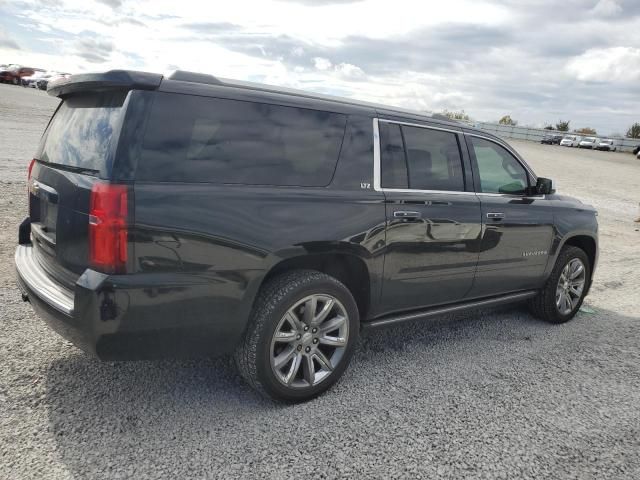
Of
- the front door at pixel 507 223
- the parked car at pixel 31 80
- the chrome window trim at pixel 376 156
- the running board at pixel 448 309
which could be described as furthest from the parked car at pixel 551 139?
the chrome window trim at pixel 376 156

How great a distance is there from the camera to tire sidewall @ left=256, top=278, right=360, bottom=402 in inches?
121

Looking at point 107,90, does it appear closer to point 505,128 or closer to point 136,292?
point 136,292

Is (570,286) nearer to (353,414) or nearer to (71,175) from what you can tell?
(353,414)

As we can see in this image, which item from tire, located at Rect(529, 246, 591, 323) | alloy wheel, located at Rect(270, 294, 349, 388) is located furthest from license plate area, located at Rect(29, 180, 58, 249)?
tire, located at Rect(529, 246, 591, 323)

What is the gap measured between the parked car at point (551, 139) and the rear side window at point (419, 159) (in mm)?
56161

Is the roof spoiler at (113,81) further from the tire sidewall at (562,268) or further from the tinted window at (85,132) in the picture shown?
the tire sidewall at (562,268)

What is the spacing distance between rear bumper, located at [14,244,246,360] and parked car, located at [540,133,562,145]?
58.1 meters

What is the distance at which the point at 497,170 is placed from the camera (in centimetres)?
462

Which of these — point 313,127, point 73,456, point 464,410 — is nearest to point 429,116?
point 313,127

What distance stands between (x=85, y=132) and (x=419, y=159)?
2221mm

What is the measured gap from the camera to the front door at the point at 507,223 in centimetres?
433

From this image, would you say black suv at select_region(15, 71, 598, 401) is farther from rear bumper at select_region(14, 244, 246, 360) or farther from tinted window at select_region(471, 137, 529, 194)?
tinted window at select_region(471, 137, 529, 194)

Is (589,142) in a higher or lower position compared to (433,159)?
higher

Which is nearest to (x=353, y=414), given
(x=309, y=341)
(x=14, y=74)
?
(x=309, y=341)
